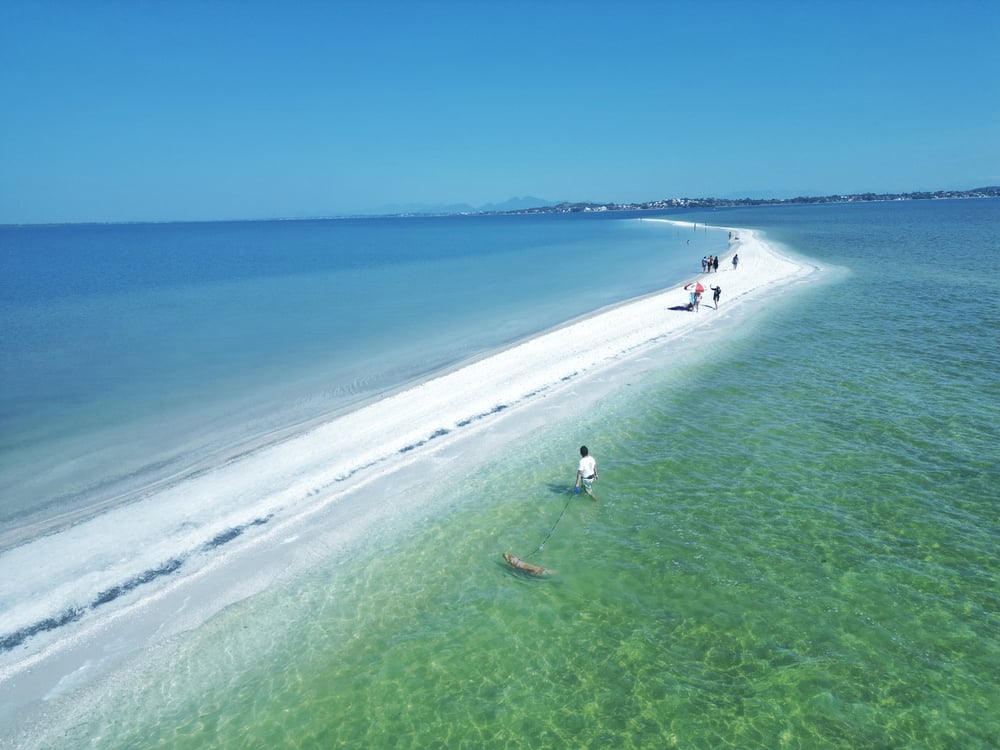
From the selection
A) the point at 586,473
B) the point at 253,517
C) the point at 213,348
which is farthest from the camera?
the point at 213,348

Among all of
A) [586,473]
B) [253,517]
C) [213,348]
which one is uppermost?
[586,473]

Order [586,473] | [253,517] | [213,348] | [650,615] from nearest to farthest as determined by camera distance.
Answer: [650,615] < [253,517] < [586,473] < [213,348]

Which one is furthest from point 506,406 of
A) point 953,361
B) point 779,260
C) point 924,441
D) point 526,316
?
point 779,260

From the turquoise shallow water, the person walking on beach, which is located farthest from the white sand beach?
the person walking on beach

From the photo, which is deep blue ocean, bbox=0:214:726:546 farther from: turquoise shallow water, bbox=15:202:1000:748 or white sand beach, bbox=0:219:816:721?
turquoise shallow water, bbox=15:202:1000:748

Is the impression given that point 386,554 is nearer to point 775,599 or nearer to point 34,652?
point 34,652

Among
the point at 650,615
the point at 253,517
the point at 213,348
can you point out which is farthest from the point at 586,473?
the point at 213,348

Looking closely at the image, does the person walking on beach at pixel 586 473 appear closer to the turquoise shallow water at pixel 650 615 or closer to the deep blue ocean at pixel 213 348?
the turquoise shallow water at pixel 650 615

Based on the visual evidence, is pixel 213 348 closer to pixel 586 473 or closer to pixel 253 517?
pixel 253 517
